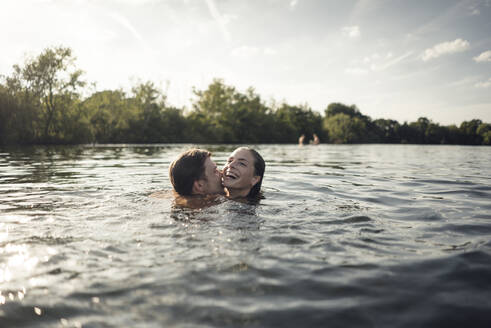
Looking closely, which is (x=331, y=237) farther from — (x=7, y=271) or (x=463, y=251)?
(x=7, y=271)

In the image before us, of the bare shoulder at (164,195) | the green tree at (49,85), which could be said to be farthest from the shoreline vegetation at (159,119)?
the bare shoulder at (164,195)

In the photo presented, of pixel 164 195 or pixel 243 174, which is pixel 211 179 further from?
pixel 164 195

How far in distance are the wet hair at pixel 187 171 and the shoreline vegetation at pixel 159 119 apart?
119ft

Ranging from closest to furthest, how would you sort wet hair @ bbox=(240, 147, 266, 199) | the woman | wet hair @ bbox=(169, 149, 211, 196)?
wet hair @ bbox=(169, 149, 211, 196) < the woman < wet hair @ bbox=(240, 147, 266, 199)

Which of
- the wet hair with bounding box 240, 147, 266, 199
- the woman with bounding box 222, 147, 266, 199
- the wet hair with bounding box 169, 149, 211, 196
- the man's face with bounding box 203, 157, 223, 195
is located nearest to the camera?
the wet hair with bounding box 169, 149, 211, 196

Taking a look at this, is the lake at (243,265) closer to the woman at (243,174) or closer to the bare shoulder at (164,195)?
the bare shoulder at (164,195)

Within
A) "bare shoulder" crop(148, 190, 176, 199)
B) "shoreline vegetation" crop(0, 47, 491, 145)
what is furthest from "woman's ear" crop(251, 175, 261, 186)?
"shoreline vegetation" crop(0, 47, 491, 145)

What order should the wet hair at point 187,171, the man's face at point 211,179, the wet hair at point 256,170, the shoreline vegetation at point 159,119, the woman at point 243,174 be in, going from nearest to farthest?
the wet hair at point 187,171
the man's face at point 211,179
the woman at point 243,174
the wet hair at point 256,170
the shoreline vegetation at point 159,119

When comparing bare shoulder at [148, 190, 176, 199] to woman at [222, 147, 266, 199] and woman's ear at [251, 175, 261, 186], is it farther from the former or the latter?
woman's ear at [251, 175, 261, 186]

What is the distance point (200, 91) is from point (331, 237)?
78.3m

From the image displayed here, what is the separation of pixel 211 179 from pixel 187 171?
458 mm

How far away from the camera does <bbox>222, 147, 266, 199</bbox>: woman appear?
5.76 meters

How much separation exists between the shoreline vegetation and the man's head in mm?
36195

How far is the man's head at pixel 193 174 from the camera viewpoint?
18.1 ft
